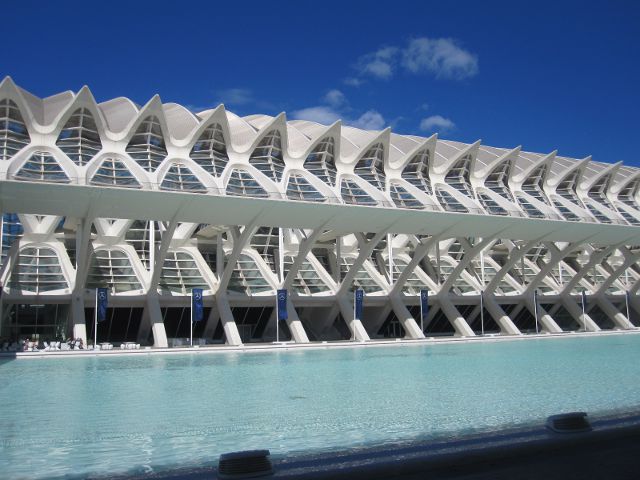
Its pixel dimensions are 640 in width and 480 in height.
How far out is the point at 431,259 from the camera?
1677 inches

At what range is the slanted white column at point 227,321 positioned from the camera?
92.2 ft

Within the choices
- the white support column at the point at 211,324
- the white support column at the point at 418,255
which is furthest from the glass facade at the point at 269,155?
the white support column at the point at 418,255

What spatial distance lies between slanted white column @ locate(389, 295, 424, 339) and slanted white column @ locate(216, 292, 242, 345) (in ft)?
30.7

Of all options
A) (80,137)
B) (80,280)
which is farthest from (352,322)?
(80,137)

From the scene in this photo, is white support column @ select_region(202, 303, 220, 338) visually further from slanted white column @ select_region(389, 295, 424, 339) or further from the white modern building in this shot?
slanted white column @ select_region(389, 295, 424, 339)

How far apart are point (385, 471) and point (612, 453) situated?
5.86 ft

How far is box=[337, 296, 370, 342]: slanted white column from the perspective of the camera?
3103 cm

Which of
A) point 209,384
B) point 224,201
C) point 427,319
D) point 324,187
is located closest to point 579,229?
point 427,319

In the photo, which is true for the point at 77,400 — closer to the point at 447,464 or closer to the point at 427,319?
the point at 447,464

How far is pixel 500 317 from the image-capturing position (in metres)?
36.1

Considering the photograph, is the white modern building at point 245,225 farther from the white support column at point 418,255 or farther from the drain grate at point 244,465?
the drain grate at point 244,465

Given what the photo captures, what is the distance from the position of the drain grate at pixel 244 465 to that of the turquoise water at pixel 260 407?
1.74 metres

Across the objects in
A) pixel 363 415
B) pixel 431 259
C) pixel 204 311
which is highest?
pixel 431 259

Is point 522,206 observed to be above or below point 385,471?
above
